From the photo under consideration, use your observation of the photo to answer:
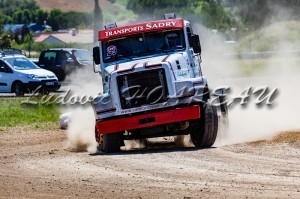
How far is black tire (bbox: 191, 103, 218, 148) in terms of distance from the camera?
1716 centimetres

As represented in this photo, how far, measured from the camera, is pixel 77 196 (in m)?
12.0

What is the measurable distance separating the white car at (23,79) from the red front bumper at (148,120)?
65.7 feet

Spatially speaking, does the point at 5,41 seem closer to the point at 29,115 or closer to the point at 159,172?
the point at 29,115

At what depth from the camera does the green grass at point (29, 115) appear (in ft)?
82.7

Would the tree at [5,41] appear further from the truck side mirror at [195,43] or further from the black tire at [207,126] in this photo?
the black tire at [207,126]

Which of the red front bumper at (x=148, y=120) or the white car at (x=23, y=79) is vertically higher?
the red front bumper at (x=148, y=120)

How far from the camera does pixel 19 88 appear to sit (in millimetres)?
37812

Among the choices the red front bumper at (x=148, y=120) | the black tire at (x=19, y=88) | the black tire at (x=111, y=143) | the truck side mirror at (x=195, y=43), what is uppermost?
the truck side mirror at (x=195, y=43)

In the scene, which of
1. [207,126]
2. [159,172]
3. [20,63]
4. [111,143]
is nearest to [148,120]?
[111,143]

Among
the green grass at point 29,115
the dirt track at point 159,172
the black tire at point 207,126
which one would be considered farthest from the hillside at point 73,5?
the dirt track at point 159,172

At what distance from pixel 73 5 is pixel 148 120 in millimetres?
104776

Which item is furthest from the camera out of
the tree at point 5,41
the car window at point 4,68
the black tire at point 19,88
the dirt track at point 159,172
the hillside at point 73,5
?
the hillside at point 73,5

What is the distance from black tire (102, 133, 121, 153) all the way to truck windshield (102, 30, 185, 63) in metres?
1.62

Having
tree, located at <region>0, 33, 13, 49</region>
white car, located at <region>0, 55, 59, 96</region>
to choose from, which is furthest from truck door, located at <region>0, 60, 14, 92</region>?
tree, located at <region>0, 33, 13, 49</region>
